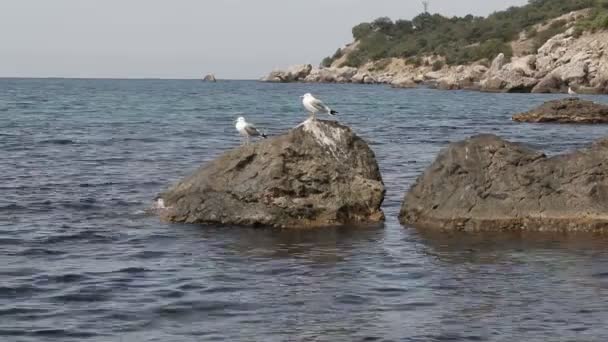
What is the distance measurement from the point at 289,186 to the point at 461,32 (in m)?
116

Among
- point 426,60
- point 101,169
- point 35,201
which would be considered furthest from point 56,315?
point 426,60

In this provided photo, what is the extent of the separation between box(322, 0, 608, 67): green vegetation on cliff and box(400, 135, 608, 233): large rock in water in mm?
74648

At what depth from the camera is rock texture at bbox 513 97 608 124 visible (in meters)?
38.1

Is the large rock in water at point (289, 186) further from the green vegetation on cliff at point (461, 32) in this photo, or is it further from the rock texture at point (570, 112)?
the green vegetation on cliff at point (461, 32)

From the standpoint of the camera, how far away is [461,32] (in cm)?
12725

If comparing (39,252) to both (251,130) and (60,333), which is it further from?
(251,130)

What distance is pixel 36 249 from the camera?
13352 mm

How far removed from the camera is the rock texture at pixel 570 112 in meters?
38.1

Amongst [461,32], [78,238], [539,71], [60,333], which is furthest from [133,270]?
[461,32]

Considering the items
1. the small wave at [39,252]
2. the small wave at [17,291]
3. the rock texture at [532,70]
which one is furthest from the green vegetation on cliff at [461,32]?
the small wave at [17,291]

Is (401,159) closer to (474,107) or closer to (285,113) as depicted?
(285,113)

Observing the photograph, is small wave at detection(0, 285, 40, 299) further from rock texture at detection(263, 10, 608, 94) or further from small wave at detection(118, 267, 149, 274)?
rock texture at detection(263, 10, 608, 94)

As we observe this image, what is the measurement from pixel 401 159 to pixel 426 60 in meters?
94.3

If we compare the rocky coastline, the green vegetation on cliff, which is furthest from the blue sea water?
the green vegetation on cliff
